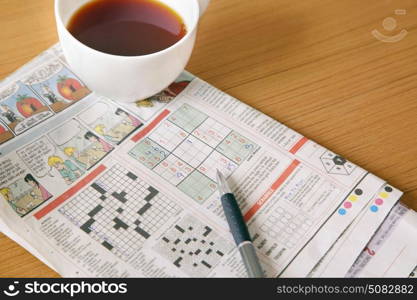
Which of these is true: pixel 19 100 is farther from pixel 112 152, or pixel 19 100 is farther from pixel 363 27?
pixel 363 27

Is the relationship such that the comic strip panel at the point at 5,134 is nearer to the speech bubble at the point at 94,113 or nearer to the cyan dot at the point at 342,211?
the speech bubble at the point at 94,113

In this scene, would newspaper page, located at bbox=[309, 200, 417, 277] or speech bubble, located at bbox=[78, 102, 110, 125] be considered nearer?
newspaper page, located at bbox=[309, 200, 417, 277]

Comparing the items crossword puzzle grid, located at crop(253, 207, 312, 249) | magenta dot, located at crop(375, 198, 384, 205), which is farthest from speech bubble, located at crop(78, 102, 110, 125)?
magenta dot, located at crop(375, 198, 384, 205)

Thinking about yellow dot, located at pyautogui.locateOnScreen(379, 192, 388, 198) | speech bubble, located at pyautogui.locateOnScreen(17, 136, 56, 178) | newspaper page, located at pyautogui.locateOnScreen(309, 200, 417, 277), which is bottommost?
speech bubble, located at pyautogui.locateOnScreen(17, 136, 56, 178)

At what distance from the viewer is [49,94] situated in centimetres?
75

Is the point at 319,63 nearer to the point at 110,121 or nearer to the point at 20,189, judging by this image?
the point at 110,121

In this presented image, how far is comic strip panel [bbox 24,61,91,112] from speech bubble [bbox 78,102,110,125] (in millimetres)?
23

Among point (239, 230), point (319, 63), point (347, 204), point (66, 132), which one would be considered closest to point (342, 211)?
point (347, 204)

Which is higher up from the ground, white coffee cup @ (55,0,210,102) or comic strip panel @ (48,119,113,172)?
white coffee cup @ (55,0,210,102)

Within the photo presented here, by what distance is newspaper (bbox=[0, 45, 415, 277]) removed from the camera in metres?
0.62

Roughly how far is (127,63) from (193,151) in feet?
0.46

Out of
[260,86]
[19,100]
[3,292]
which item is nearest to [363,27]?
[260,86]

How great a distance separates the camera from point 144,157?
0.71m

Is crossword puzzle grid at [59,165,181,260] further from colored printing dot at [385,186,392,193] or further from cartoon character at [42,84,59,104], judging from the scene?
colored printing dot at [385,186,392,193]
